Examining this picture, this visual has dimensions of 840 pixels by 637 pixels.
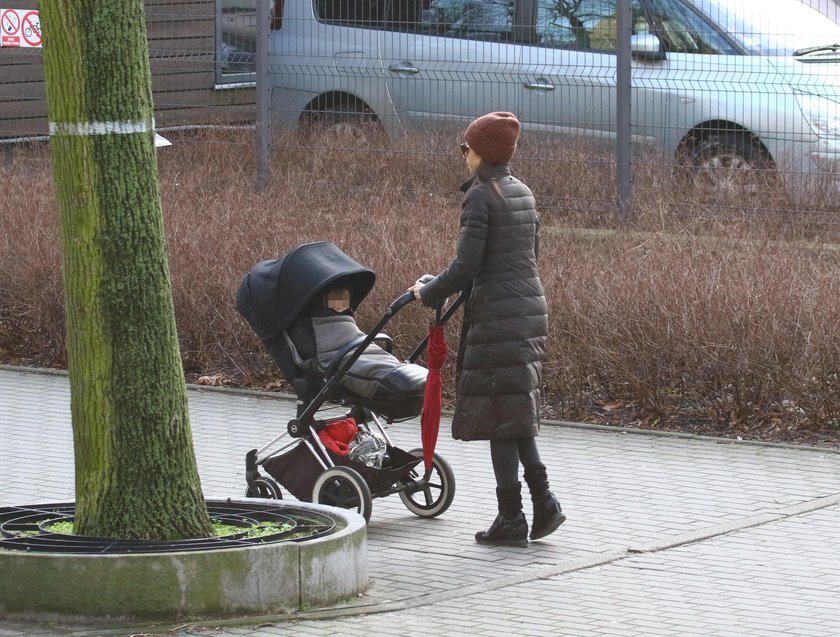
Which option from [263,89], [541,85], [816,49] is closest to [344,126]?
[263,89]

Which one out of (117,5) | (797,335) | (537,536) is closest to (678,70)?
(797,335)

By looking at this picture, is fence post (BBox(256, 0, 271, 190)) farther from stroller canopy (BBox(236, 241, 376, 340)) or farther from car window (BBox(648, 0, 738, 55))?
stroller canopy (BBox(236, 241, 376, 340))

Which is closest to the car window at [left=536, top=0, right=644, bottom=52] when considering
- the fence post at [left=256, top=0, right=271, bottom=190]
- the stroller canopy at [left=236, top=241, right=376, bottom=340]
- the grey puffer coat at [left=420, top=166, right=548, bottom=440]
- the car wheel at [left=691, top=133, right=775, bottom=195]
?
the car wheel at [left=691, top=133, right=775, bottom=195]

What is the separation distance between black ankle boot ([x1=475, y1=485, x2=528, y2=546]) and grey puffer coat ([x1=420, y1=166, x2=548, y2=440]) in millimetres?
258

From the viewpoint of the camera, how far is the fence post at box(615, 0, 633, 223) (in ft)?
43.4

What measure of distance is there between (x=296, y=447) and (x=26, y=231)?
5.02m

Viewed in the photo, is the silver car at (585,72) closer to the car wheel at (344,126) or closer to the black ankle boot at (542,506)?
the car wheel at (344,126)

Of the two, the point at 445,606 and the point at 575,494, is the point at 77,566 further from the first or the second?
the point at 575,494

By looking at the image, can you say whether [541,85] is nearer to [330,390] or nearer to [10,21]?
[10,21]

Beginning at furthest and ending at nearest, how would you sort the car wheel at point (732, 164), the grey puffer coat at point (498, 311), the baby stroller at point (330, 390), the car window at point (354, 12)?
the car window at point (354, 12) < the car wheel at point (732, 164) < the baby stroller at point (330, 390) < the grey puffer coat at point (498, 311)

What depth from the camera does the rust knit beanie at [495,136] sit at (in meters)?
6.84

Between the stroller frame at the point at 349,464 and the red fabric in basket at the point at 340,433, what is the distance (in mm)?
→ 29

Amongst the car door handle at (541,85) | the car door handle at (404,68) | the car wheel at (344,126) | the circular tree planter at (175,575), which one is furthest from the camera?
the car wheel at (344,126)

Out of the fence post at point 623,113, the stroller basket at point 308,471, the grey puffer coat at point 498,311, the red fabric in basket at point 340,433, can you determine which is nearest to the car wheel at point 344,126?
the fence post at point 623,113
